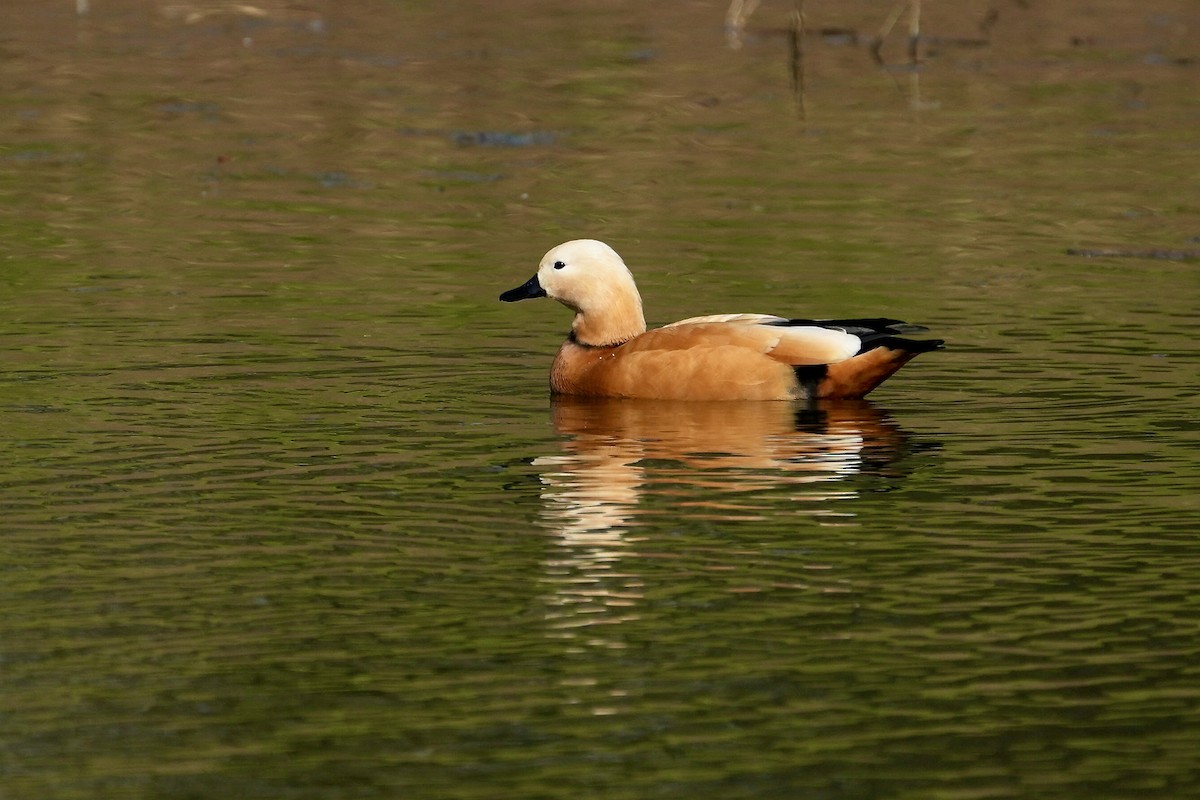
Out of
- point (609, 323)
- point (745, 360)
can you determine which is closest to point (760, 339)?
point (745, 360)

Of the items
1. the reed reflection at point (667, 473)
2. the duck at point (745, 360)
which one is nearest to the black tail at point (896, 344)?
the duck at point (745, 360)

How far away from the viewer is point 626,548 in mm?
8250

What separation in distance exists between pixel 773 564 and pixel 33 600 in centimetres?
245

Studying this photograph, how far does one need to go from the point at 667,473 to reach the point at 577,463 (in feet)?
1.55

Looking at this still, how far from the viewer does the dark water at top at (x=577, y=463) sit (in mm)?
6305

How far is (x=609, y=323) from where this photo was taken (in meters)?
12.2

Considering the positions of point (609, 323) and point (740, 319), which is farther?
point (609, 323)

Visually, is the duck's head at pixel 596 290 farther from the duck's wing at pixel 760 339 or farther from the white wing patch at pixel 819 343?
the white wing patch at pixel 819 343

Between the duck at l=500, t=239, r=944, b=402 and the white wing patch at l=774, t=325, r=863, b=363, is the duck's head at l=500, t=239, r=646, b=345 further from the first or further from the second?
the white wing patch at l=774, t=325, r=863, b=363

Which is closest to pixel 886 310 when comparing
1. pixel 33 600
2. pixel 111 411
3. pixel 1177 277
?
pixel 1177 277

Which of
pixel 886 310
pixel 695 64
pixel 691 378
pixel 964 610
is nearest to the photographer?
pixel 964 610

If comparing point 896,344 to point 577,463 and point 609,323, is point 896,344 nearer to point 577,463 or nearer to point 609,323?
point 609,323

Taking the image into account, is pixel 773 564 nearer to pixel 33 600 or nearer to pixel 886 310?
pixel 33 600

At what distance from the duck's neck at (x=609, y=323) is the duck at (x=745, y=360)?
107 millimetres
